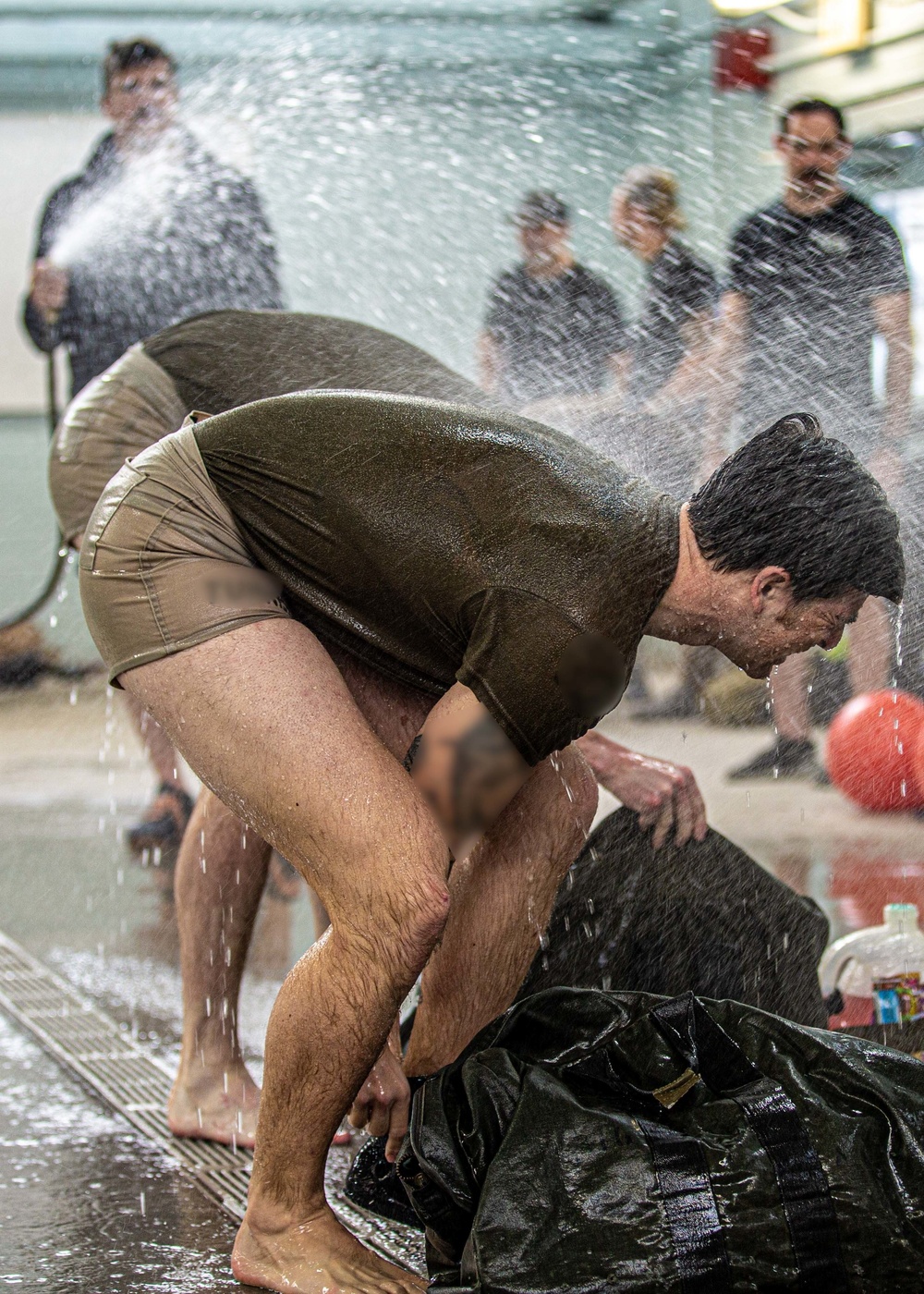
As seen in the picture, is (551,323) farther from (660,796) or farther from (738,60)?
(738,60)

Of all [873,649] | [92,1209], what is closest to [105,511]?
[92,1209]

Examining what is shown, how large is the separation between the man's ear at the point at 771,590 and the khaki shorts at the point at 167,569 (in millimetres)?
703

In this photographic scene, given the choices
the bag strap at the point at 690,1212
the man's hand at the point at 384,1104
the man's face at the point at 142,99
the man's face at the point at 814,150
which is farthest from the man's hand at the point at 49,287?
the bag strap at the point at 690,1212

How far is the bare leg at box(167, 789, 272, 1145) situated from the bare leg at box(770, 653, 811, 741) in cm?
220

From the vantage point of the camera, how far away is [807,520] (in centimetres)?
216

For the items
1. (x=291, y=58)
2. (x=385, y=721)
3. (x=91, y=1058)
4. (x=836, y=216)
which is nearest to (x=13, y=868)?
(x=91, y=1058)

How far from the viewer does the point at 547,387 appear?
4.30 metres

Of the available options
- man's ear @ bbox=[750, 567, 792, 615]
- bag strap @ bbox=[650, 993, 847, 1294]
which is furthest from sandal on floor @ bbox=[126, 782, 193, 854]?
man's ear @ bbox=[750, 567, 792, 615]

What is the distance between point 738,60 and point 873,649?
3884 millimetres

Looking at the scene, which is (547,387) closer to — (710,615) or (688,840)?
(688,840)

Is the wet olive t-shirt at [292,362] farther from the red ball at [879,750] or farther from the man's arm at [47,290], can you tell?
the man's arm at [47,290]

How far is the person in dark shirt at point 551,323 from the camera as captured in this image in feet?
14.0

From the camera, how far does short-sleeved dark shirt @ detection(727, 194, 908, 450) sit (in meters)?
3.90

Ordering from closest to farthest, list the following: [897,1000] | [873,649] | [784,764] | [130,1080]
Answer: [897,1000] → [130,1080] → [873,649] → [784,764]
